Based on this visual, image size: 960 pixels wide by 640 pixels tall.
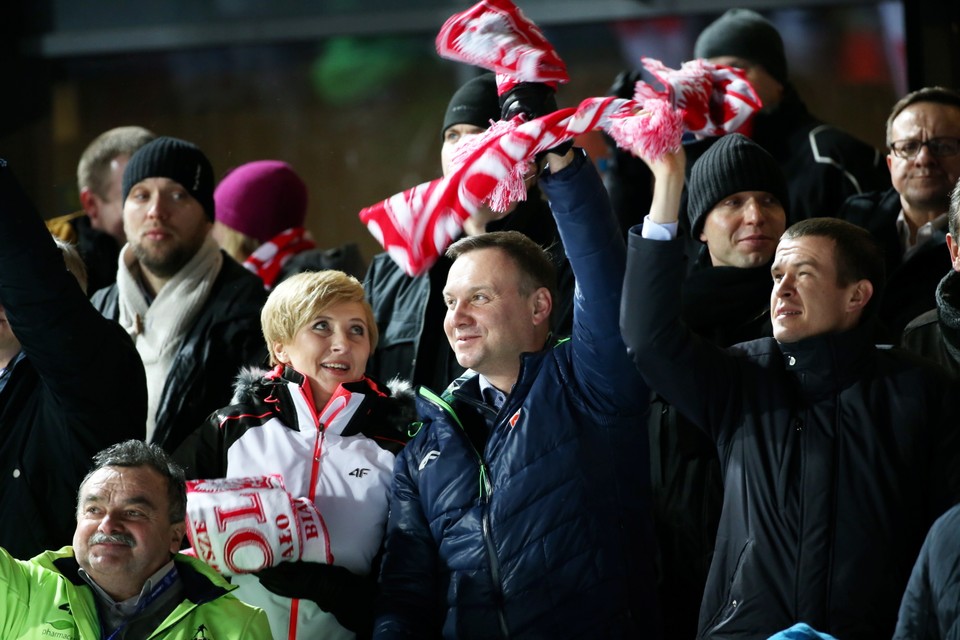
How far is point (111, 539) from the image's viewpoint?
3117 millimetres

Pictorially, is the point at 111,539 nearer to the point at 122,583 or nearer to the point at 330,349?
the point at 122,583

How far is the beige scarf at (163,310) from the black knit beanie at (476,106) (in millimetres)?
907

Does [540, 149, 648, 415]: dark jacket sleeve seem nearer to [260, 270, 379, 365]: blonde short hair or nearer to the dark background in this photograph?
[260, 270, 379, 365]: blonde short hair

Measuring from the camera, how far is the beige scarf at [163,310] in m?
4.40

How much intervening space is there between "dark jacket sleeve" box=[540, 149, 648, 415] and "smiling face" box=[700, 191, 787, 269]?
2.69 ft

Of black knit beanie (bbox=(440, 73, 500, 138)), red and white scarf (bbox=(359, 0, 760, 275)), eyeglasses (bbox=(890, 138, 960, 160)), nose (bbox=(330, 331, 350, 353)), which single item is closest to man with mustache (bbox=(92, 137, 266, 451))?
nose (bbox=(330, 331, 350, 353))

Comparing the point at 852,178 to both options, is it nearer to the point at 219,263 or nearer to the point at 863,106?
the point at 863,106

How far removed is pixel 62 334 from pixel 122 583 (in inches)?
23.9

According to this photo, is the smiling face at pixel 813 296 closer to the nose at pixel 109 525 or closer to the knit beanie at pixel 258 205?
the nose at pixel 109 525

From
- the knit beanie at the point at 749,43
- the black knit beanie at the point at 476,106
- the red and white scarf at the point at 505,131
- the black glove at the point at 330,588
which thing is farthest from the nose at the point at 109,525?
the knit beanie at the point at 749,43

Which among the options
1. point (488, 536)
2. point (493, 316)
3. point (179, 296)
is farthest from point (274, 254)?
point (488, 536)

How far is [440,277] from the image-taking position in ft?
13.6

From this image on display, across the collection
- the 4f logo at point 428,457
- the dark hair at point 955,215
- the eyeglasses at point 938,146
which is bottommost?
the 4f logo at point 428,457

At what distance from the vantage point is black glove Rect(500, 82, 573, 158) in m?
2.85
